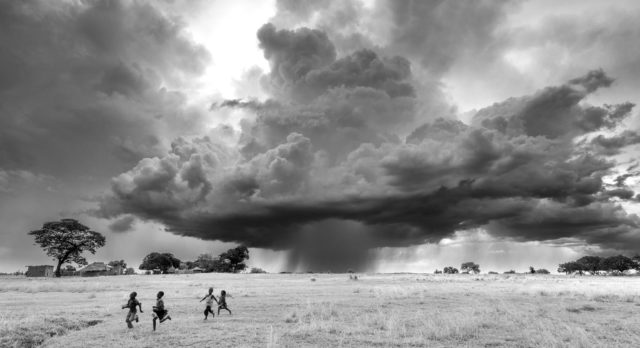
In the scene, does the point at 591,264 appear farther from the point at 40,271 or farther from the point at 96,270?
the point at 40,271

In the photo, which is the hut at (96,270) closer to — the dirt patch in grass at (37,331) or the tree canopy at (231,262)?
the tree canopy at (231,262)

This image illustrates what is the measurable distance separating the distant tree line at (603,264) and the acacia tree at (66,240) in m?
171

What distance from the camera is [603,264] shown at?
176 metres

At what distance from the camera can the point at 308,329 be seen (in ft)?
63.2

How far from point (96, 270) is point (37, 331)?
376 ft

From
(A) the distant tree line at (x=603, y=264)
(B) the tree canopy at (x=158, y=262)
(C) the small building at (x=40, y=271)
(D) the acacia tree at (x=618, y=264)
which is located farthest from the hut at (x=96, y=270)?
(D) the acacia tree at (x=618, y=264)

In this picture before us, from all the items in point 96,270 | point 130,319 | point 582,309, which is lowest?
point 582,309

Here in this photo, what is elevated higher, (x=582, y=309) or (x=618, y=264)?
(x=618, y=264)

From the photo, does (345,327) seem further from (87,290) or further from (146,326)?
(87,290)

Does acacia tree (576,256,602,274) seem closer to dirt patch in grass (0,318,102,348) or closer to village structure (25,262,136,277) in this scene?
village structure (25,262,136,277)

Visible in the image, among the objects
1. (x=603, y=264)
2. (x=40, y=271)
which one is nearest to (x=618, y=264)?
(x=603, y=264)

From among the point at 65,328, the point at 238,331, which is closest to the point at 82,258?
the point at 65,328

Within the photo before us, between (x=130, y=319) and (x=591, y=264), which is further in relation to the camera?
(x=591, y=264)

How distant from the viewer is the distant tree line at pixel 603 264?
16975 cm
